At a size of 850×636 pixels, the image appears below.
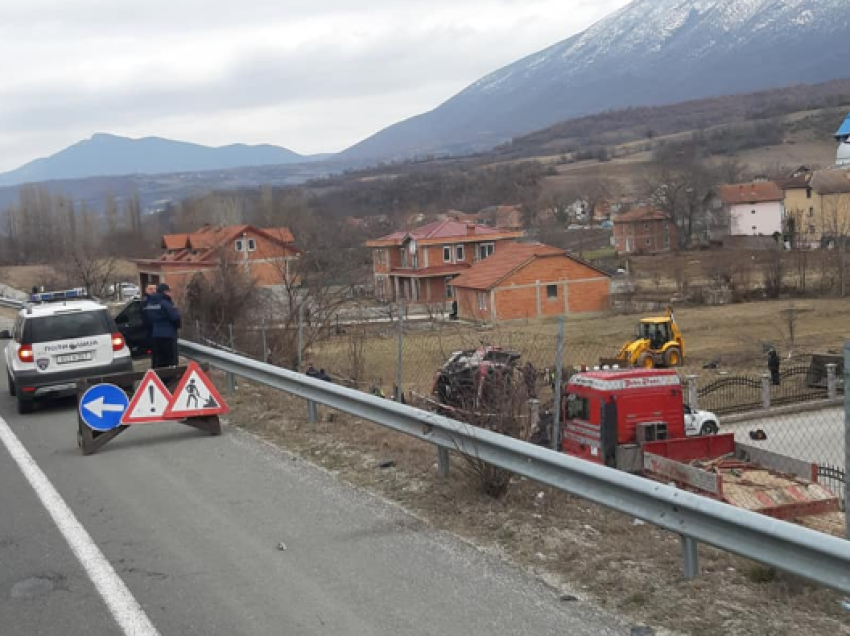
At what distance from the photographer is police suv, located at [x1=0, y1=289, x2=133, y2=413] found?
1468 cm

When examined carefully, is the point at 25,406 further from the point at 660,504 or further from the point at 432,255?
the point at 432,255

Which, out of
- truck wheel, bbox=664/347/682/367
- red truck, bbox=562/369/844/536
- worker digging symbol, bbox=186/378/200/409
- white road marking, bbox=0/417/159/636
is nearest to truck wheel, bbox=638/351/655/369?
truck wheel, bbox=664/347/682/367

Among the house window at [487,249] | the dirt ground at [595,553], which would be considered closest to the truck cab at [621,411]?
the dirt ground at [595,553]

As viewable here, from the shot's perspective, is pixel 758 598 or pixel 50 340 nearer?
pixel 758 598

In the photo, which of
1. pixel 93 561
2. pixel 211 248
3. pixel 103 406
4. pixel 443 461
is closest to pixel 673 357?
pixel 103 406

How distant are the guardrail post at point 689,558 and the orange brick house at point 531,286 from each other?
56.0 meters

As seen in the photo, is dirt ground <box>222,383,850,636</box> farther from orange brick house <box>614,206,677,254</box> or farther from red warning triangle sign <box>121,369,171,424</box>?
orange brick house <box>614,206,677,254</box>

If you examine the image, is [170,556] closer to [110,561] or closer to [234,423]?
[110,561]

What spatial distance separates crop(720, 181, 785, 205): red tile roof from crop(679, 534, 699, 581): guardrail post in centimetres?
10760

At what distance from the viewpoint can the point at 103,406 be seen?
36.5 feet

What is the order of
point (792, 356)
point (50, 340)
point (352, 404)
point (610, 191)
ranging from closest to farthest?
point (352, 404), point (50, 340), point (792, 356), point (610, 191)

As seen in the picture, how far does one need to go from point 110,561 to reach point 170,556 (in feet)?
1.31

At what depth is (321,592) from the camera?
20.4 feet

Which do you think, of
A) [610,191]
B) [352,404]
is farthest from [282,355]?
[610,191]
